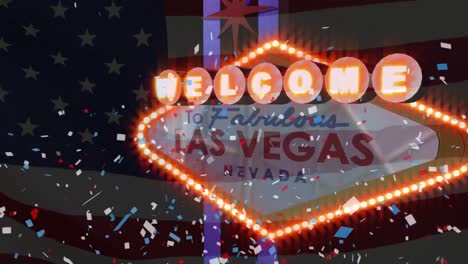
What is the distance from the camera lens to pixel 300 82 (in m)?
2.05

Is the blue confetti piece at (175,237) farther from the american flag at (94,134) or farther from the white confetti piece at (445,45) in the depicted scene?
the white confetti piece at (445,45)

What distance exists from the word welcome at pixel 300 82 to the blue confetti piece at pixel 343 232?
633mm

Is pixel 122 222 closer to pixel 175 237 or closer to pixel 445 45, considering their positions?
pixel 175 237

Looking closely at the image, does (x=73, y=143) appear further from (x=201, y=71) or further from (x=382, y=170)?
(x=382, y=170)

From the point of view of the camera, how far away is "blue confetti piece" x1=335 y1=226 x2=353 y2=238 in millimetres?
2031

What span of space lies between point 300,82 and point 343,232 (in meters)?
0.78

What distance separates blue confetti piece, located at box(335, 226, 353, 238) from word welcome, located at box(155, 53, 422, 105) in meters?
0.63

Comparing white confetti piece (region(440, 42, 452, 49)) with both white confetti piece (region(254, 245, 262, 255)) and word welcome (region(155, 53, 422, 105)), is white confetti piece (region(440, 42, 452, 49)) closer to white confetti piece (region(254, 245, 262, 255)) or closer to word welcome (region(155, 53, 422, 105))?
word welcome (region(155, 53, 422, 105))

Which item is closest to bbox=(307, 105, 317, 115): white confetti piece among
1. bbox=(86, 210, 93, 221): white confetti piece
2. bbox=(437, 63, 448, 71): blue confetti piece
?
bbox=(437, 63, 448, 71): blue confetti piece

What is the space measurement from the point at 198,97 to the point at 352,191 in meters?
0.98

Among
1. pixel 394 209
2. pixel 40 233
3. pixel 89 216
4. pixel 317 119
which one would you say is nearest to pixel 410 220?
pixel 394 209

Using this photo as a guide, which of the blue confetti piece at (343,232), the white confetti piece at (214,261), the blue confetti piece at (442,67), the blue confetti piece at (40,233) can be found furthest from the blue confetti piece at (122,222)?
the blue confetti piece at (442,67)

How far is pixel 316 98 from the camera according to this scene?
6.82 feet

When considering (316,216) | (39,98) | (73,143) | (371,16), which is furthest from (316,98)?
(39,98)
